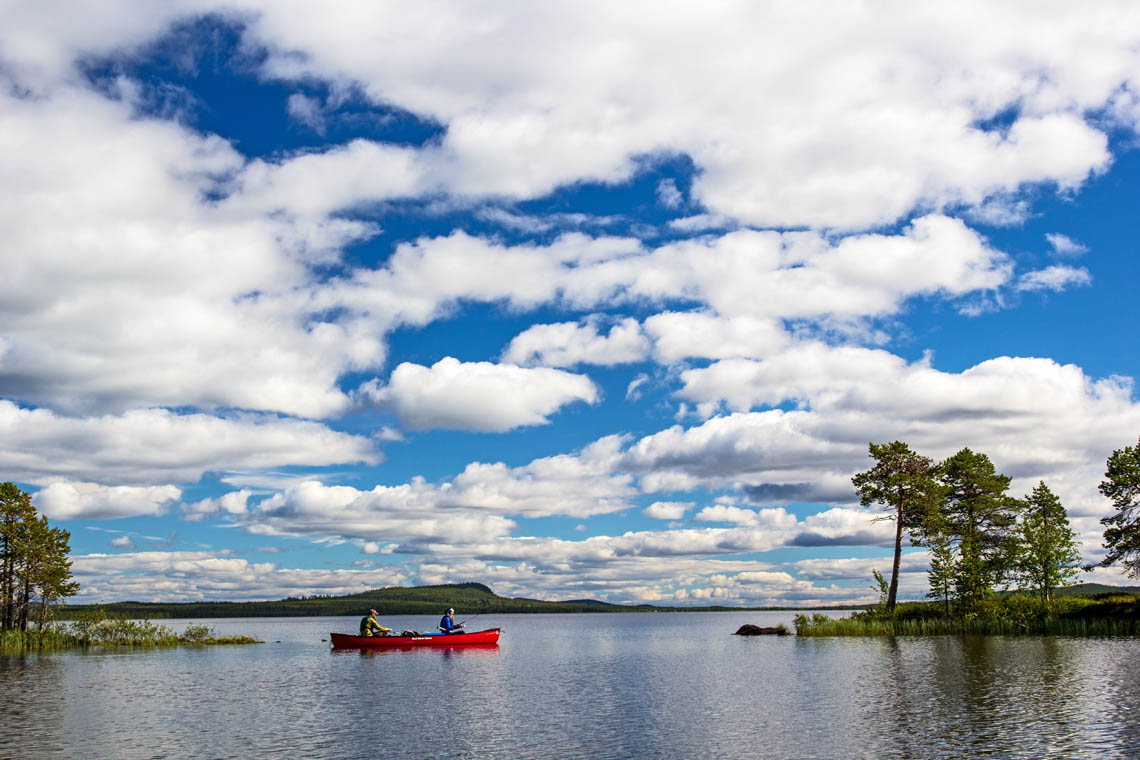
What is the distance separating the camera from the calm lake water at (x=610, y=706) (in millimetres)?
29047

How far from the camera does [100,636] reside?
87625mm

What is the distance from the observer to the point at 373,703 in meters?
42.5

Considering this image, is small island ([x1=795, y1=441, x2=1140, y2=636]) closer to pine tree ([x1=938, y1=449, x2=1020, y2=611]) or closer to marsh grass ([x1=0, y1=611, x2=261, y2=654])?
pine tree ([x1=938, y1=449, x2=1020, y2=611])

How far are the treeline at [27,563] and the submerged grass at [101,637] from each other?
1.78m

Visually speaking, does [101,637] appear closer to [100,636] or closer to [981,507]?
[100,636]

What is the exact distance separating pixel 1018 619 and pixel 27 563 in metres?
91.0

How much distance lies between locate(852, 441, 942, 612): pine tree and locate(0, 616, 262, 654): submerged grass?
73.4 metres

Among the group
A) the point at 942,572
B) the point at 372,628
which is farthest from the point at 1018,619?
the point at 372,628

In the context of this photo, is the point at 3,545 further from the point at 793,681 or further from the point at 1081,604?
the point at 1081,604

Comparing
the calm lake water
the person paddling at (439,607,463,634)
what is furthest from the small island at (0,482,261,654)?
the person paddling at (439,607,463,634)

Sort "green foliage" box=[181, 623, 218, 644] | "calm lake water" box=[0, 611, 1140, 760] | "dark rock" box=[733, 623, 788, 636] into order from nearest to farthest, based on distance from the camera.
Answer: "calm lake water" box=[0, 611, 1140, 760]
"green foliage" box=[181, 623, 218, 644]
"dark rock" box=[733, 623, 788, 636]

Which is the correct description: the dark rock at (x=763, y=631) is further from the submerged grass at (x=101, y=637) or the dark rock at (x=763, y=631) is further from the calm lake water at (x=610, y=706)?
the submerged grass at (x=101, y=637)

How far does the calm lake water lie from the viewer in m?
29.0

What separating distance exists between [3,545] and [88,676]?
103ft
